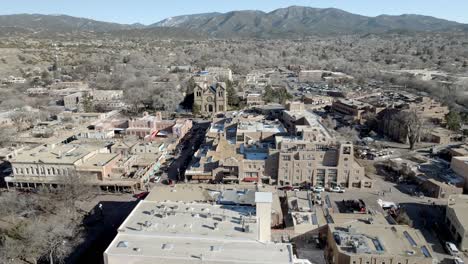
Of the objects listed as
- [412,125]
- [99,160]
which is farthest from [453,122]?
[99,160]

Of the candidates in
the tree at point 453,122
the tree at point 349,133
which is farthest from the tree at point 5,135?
the tree at point 453,122

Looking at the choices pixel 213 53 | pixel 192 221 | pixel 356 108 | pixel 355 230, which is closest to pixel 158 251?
pixel 192 221

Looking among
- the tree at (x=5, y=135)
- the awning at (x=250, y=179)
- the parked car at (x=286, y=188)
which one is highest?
the tree at (x=5, y=135)

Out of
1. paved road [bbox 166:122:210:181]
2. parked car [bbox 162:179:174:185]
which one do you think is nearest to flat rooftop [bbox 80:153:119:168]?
parked car [bbox 162:179:174:185]

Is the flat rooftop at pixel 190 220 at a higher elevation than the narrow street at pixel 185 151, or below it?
higher

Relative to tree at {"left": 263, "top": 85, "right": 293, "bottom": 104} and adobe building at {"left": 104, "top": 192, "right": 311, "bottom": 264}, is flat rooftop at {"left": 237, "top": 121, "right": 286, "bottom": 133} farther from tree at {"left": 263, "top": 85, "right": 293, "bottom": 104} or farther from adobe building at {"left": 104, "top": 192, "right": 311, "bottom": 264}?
tree at {"left": 263, "top": 85, "right": 293, "bottom": 104}

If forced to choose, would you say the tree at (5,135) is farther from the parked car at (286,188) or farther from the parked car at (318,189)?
the parked car at (318,189)

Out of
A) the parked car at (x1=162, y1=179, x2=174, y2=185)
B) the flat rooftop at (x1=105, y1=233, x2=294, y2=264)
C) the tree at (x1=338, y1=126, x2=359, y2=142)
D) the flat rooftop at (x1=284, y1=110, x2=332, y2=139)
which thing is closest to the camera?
the flat rooftop at (x1=105, y1=233, x2=294, y2=264)

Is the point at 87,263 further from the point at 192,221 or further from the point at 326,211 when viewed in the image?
the point at 326,211
